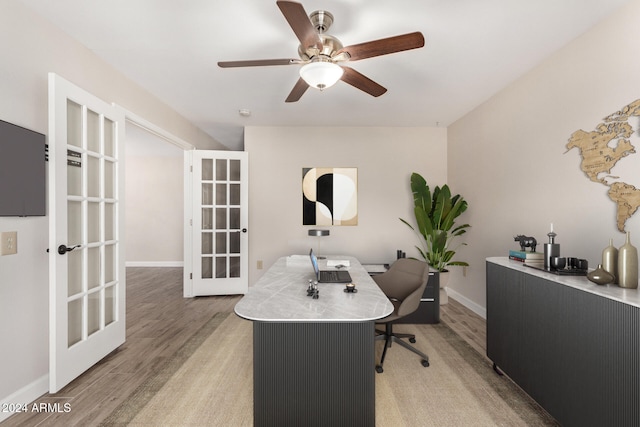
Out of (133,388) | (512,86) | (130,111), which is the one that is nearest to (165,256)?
(130,111)

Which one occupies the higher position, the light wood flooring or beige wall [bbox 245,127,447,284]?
beige wall [bbox 245,127,447,284]

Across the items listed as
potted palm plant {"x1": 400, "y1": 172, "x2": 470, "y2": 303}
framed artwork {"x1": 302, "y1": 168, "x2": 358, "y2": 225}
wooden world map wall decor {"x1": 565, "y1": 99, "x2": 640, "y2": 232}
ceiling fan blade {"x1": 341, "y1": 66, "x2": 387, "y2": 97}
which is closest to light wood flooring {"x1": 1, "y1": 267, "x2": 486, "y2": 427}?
potted palm plant {"x1": 400, "y1": 172, "x2": 470, "y2": 303}

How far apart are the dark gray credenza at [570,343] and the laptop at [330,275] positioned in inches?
45.5

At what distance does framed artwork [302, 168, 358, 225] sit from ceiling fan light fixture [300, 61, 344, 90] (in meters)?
2.61

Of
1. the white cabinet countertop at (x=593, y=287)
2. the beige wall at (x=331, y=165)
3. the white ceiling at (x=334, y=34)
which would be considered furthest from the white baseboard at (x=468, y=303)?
the white ceiling at (x=334, y=34)

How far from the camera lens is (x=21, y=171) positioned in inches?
70.9

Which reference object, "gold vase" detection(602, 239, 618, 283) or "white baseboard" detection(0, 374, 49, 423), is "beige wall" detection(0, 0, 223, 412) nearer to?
"white baseboard" detection(0, 374, 49, 423)

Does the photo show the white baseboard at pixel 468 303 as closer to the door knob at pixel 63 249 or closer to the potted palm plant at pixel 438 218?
the potted palm plant at pixel 438 218

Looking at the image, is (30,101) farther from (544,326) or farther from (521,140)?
(521,140)

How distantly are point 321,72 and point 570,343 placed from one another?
2055mm

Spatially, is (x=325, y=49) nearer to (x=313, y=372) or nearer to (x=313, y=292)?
(x=313, y=292)

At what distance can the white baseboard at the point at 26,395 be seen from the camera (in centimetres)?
176

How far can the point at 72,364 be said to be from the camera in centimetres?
211

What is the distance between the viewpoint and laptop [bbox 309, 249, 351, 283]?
7.08ft
